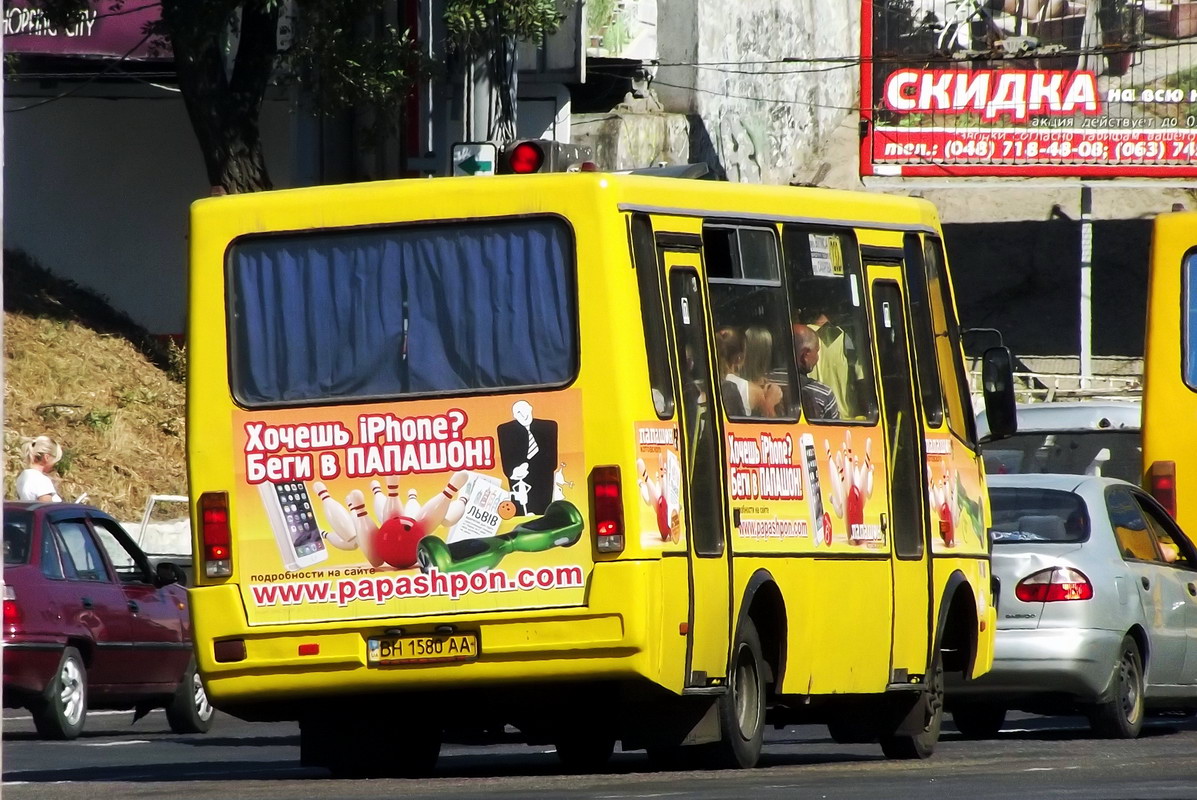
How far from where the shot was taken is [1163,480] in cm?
1508

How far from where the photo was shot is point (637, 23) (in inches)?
1361

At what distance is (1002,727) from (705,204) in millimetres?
6431

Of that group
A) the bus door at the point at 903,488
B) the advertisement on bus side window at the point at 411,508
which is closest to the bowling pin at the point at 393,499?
the advertisement on bus side window at the point at 411,508

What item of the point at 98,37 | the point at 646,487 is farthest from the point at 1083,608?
the point at 98,37

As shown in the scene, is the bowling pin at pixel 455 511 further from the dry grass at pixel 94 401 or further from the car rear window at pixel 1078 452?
the dry grass at pixel 94 401

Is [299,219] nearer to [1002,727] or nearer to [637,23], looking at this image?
[1002,727]

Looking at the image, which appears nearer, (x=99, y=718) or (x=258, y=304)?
(x=258, y=304)

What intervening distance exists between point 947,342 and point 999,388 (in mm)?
349

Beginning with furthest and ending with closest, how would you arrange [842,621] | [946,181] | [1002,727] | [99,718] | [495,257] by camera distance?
[946,181] → [99,718] → [1002,727] → [842,621] → [495,257]

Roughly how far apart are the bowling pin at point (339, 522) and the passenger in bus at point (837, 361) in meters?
2.29

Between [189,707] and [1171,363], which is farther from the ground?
[1171,363]

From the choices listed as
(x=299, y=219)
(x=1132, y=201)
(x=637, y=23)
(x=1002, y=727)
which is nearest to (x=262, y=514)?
(x=299, y=219)

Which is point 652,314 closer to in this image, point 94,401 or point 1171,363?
point 1171,363

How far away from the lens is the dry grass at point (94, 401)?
25875mm
